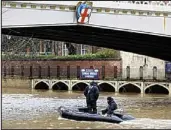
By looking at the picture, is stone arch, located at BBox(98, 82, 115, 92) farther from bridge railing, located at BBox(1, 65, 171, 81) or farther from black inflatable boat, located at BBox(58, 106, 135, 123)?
black inflatable boat, located at BBox(58, 106, 135, 123)

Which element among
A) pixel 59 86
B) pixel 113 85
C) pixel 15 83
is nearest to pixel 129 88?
pixel 113 85

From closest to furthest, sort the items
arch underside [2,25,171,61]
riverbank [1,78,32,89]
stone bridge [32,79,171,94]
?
arch underside [2,25,171,61]
stone bridge [32,79,171,94]
riverbank [1,78,32,89]

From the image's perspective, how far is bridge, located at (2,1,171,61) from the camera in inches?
1059

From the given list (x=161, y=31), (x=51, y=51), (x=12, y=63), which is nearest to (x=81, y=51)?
(x=51, y=51)

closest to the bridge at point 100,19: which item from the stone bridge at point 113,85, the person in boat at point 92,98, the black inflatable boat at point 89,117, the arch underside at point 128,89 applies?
the person in boat at point 92,98

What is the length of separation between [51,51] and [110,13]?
1915 inches

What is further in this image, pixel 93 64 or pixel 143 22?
pixel 93 64

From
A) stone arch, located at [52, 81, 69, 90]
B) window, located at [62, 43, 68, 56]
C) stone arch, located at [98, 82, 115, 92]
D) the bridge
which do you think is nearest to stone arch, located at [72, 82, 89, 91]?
stone arch, located at [52, 81, 69, 90]

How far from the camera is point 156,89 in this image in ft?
179

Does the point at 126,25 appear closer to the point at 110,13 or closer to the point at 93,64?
the point at 110,13

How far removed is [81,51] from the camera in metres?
74.0

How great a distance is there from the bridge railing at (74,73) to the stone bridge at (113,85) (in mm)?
1174

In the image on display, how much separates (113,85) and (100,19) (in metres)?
26.0

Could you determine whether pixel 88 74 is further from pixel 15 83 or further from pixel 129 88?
pixel 15 83
